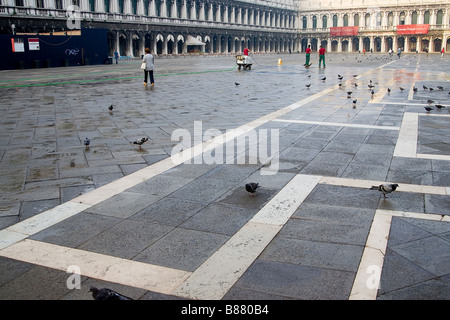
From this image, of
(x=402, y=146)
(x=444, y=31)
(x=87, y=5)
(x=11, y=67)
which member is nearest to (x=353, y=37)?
(x=444, y=31)

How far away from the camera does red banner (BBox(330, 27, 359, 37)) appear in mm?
80438

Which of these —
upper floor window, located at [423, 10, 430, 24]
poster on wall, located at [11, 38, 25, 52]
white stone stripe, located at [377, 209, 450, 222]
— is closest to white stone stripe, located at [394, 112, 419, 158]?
white stone stripe, located at [377, 209, 450, 222]

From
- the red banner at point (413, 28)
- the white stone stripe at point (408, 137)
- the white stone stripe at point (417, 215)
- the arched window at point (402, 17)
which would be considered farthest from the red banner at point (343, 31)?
the white stone stripe at point (417, 215)

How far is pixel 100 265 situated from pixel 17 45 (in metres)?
25.9

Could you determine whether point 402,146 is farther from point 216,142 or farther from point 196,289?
point 196,289

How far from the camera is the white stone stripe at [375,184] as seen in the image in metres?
4.58

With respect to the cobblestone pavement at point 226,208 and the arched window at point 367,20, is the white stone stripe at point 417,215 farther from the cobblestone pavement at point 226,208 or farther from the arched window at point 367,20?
the arched window at point 367,20

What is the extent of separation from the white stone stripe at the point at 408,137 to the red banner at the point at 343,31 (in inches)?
3041

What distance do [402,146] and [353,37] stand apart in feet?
268

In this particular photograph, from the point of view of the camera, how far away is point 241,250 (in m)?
3.34

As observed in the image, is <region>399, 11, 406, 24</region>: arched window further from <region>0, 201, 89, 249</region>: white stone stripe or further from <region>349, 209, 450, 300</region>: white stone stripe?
<region>0, 201, 89, 249</region>: white stone stripe

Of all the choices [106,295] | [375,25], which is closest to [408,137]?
[106,295]

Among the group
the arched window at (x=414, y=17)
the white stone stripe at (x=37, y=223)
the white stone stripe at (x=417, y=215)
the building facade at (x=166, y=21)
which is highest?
the arched window at (x=414, y=17)

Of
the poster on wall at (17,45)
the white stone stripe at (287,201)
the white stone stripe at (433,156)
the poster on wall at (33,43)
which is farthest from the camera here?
the poster on wall at (33,43)
